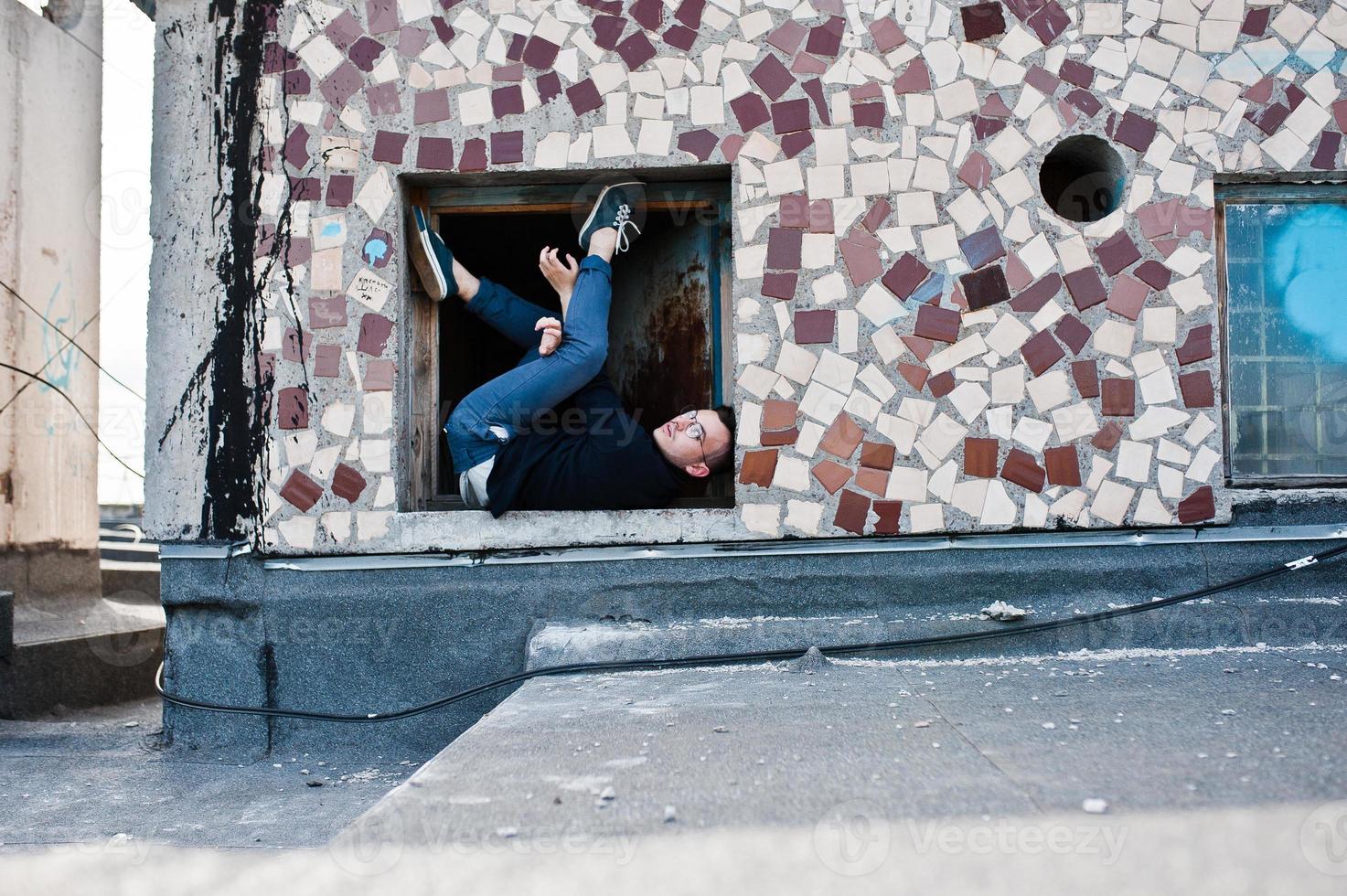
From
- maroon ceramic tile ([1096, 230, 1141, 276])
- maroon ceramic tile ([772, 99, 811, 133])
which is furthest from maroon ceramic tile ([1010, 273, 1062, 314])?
maroon ceramic tile ([772, 99, 811, 133])

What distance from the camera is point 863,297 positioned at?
3549 mm

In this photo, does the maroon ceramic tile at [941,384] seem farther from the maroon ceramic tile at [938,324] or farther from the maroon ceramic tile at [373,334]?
the maroon ceramic tile at [373,334]

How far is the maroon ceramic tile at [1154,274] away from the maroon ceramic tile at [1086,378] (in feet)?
1.17

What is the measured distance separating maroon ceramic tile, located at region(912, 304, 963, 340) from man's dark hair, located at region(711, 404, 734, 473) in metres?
0.76

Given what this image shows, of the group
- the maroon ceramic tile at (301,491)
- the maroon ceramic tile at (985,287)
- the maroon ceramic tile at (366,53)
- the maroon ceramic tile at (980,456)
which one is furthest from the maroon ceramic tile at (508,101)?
the maroon ceramic tile at (980,456)

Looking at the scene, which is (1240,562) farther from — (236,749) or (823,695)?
(236,749)

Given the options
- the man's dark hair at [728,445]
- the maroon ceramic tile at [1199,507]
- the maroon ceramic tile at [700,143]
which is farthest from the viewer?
the man's dark hair at [728,445]

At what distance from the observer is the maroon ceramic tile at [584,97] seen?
3609 millimetres

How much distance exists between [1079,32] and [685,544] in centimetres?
239

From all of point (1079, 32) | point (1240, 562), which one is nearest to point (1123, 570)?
point (1240, 562)

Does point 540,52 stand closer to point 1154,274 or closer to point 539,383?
point 539,383

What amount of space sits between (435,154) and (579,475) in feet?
4.34

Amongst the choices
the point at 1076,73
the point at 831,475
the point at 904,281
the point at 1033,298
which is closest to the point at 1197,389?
the point at 1033,298

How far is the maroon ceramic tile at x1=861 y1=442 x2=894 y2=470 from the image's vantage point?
354cm
